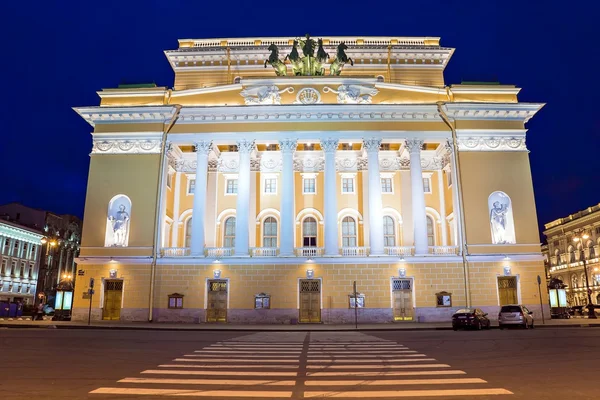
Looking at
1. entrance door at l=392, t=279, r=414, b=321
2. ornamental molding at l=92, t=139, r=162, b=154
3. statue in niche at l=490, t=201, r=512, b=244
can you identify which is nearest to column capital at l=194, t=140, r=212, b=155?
ornamental molding at l=92, t=139, r=162, b=154

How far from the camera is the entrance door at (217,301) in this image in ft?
107

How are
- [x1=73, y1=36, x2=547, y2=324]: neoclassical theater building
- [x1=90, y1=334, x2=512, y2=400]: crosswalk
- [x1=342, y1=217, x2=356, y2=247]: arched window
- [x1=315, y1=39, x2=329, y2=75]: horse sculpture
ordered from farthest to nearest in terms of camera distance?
[x1=342, y1=217, x2=356, y2=247]: arched window
[x1=315, y1=39, x2=329, y2=75]: horse sculpture
[x1=73, y1=36, x2=547, y2=324]: neoclassical theater building
[x1=90, y1=334, x2=512, y2=400]: crosswalk

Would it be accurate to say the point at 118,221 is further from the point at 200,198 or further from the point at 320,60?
the point at 320,60

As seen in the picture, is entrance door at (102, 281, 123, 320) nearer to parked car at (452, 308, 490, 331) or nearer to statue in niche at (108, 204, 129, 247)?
statue in niche at (108, 204, 129, 247)

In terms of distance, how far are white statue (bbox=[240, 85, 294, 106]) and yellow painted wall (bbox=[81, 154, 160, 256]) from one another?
7.93m

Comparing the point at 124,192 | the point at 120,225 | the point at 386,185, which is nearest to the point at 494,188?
the point at 386,185

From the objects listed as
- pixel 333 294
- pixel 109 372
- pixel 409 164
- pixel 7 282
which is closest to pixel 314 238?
pixel 333 294

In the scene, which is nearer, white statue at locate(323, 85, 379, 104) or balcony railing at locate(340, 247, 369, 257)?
balcony railing at locate(340, 247, 369, 257)

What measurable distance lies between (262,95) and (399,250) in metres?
15.1

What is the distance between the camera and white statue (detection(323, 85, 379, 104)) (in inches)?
1384

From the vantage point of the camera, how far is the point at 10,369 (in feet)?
33.8

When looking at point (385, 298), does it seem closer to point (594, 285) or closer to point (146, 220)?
point (146, 220)

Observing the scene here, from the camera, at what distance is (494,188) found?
34156 millimetres

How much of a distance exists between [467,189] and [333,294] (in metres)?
12.2
